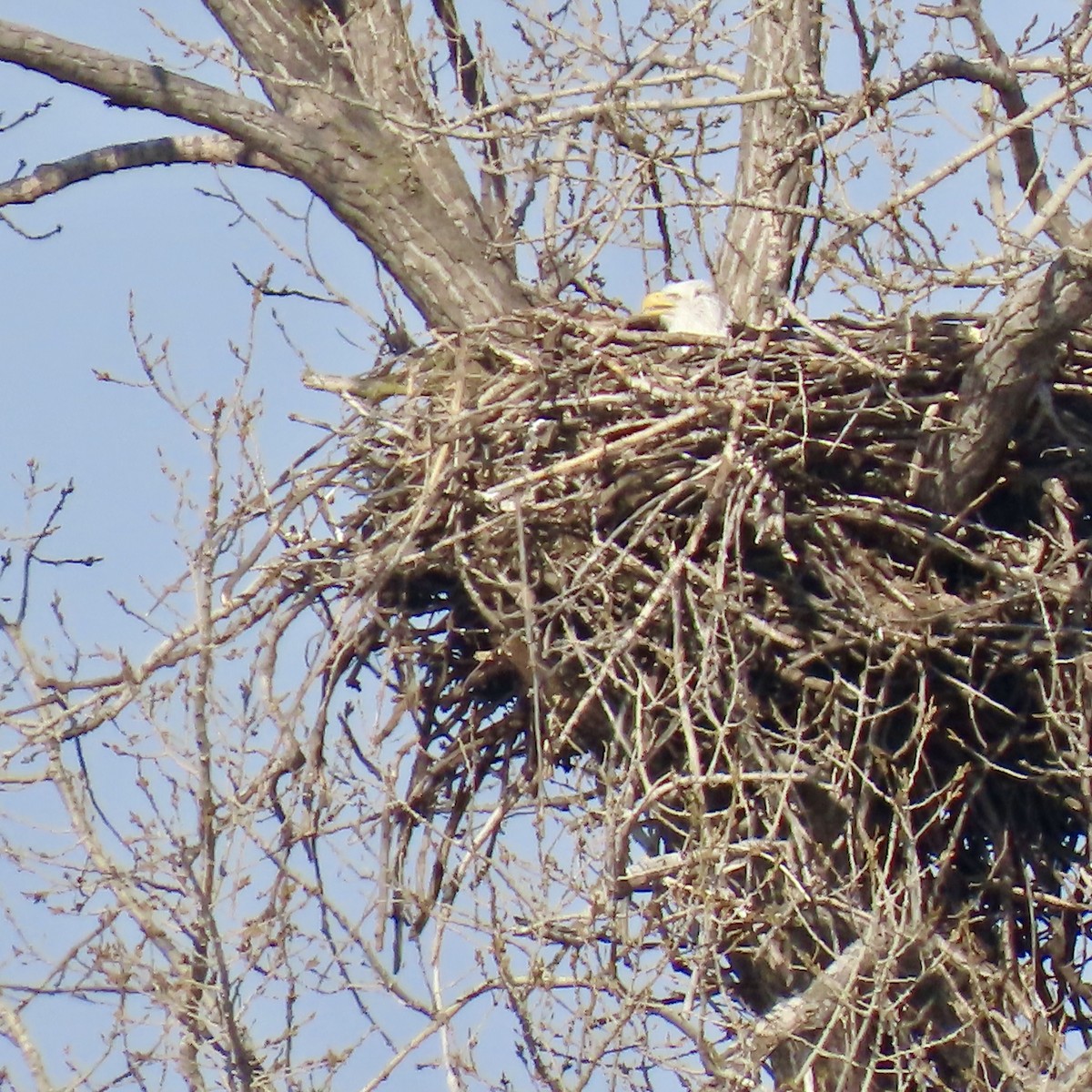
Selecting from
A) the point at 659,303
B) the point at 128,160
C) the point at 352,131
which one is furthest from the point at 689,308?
the point at 128,160

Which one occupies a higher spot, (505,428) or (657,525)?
(505,428)

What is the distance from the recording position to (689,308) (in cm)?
600

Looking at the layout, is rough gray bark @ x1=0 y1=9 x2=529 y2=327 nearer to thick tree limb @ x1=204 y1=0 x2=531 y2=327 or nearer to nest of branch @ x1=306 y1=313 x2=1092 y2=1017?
thick tree limb @ x1=204 y1=0 x2=531 y2=327

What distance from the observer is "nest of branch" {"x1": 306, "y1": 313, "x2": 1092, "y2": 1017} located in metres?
5.07

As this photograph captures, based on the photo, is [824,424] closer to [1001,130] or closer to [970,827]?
[1001,130]

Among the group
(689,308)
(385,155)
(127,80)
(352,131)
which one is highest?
(127,80)

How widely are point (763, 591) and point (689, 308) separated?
110 cm

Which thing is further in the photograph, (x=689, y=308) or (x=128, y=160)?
(x=128, y=160)

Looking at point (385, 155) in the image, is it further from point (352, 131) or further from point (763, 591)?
point (763, 591)

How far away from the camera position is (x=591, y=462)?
5113 mm

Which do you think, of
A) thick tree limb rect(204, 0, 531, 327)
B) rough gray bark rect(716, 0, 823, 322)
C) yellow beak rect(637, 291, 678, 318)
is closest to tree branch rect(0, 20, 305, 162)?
thick tree limb rect(204, 0, 531, 327)

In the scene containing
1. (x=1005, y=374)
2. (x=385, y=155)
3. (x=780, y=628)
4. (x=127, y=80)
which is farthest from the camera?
(x=385, y=155)

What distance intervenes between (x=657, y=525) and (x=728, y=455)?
1.04ft

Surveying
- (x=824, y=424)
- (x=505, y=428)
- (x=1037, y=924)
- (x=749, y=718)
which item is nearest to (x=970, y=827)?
(x=1037, y=924)
